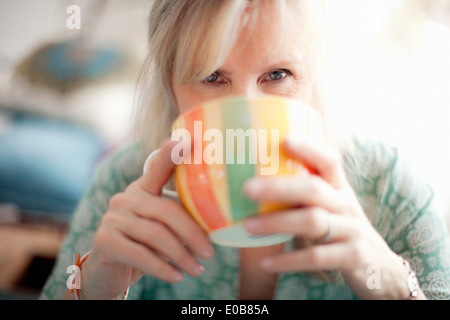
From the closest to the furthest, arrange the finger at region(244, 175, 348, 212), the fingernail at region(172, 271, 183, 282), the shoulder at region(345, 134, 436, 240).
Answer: the finger at region(244, 175, 348, 212), the fingernail at region(172, 271, 183, 282), the shoulder at region(345, 134, 436, 240)

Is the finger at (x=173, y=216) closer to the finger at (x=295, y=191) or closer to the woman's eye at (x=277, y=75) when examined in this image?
the finger at (x=295, y=191)

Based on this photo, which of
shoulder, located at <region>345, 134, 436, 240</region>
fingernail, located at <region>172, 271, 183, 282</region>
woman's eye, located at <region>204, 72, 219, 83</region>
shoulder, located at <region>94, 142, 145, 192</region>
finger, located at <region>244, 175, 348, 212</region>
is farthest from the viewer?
shoulder, located at <region>94, 142, 145, 192</region>

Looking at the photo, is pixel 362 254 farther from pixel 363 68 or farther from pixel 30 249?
pixel 30 249

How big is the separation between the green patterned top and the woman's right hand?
239 millimetres

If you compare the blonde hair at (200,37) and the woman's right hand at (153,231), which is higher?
the blonde hair at (200,37)

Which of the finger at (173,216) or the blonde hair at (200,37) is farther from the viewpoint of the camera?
the blonde hair at (200,37)

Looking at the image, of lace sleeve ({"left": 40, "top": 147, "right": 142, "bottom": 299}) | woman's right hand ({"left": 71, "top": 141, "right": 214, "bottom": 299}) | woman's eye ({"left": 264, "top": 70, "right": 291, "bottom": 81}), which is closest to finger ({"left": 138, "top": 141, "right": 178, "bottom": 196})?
woman's right hand ({"left": 71, "top": 141, "right": 214, "bottom": 299})

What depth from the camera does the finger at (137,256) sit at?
0.38m

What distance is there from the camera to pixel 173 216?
1.18 feet

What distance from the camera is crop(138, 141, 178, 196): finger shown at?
0.34 metres

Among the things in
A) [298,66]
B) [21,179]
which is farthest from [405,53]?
[21,179]

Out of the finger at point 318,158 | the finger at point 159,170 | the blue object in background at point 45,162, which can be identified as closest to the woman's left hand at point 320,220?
the finger at point 318,158

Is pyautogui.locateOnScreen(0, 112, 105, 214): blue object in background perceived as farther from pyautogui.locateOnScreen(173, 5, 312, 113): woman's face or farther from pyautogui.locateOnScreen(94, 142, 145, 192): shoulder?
pyautogui.locateOnScreen(173, 5, 312, 113): woman's face
